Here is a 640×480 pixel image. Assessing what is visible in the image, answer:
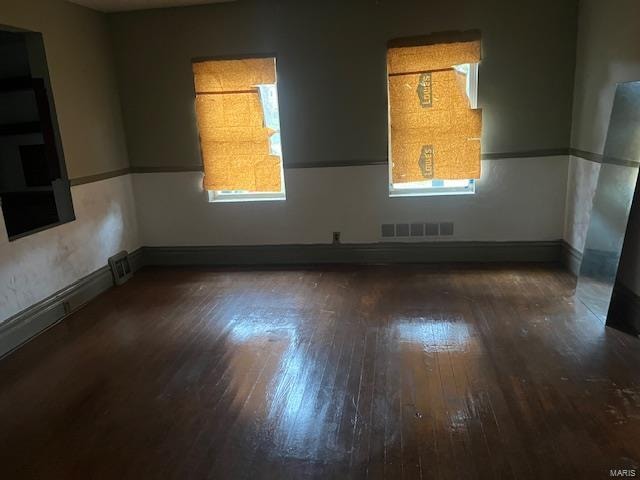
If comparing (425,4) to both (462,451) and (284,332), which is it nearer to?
(284,332)

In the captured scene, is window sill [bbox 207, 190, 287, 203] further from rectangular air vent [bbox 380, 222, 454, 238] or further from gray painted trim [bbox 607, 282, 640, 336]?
gray painted trim [bbox 607, 282, 640, 336]

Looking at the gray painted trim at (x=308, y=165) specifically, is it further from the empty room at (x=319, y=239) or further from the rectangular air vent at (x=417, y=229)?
the rectangular air vent at (x=417, y=229)

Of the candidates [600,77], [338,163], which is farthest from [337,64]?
[600,77]

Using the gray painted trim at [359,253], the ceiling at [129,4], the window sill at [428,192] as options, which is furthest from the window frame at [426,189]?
the ceiling at [129,4]

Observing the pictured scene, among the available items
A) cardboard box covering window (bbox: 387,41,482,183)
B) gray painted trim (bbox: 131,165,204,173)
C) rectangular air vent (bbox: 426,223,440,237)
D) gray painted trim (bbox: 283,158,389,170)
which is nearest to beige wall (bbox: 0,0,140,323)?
gray painted trim (bbox: 131,165,204,173)

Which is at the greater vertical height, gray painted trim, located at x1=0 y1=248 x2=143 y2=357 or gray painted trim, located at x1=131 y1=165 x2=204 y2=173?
gray painted trim, located at x1=131 y1=165 x2=204 y2=173

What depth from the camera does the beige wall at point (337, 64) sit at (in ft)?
13.4

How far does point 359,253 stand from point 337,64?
1814 millimetres

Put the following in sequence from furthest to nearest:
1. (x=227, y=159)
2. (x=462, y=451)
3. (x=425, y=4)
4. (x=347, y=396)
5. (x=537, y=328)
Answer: (x=227, y=159) → (x=425, y=4) → (x=537, y=328) → (x=347, y=396) → (x=462, y=451)

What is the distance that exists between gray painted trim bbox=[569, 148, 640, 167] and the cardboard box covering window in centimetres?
81

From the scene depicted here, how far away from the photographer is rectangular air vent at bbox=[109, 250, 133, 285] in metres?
4.52

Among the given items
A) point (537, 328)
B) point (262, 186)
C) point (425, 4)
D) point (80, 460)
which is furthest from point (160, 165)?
point (537, 328)

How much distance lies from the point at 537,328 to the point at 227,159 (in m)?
3.12

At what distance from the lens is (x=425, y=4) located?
413 centimetres
